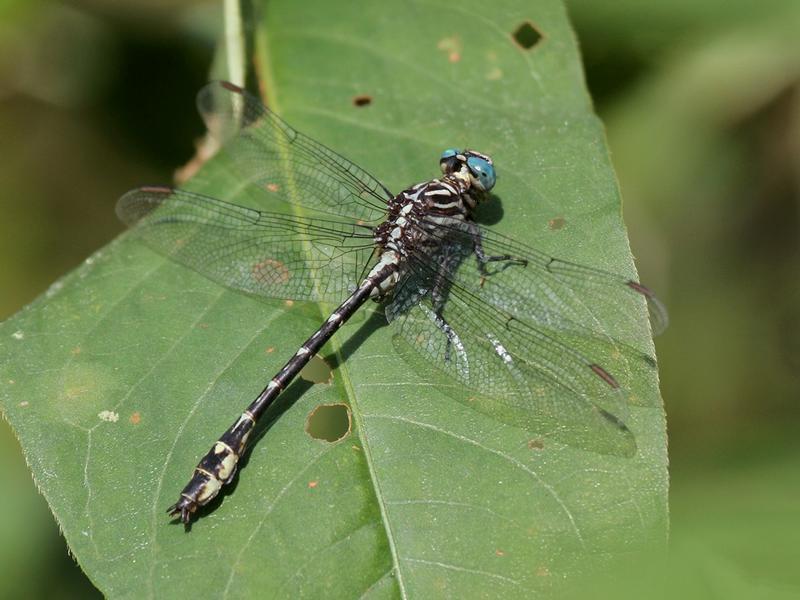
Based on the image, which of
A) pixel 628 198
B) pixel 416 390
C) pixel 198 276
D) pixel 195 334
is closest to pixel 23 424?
pixel 195 334

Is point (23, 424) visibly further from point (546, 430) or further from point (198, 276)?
point (546, 430)

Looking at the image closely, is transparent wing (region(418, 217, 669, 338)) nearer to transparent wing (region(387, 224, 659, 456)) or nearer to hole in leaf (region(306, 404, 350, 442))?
transparent wing (region(387, 224, 659, 456))

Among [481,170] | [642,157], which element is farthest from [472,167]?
[642,157]

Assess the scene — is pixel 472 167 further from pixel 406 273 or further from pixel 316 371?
pixel 316 371

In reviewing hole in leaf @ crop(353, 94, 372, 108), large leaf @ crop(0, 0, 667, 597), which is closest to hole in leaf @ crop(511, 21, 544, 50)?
large leaf @ crop(0, 0, 667, 597)

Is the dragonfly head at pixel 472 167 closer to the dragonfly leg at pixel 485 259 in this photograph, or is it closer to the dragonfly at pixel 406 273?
the dragonfly at pixel 406 273

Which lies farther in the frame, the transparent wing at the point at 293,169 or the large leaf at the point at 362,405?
the transparent wing at the point at 293,169

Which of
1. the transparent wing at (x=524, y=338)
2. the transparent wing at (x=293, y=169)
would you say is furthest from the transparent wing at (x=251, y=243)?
the transparent wing at (x=524, y=338)
